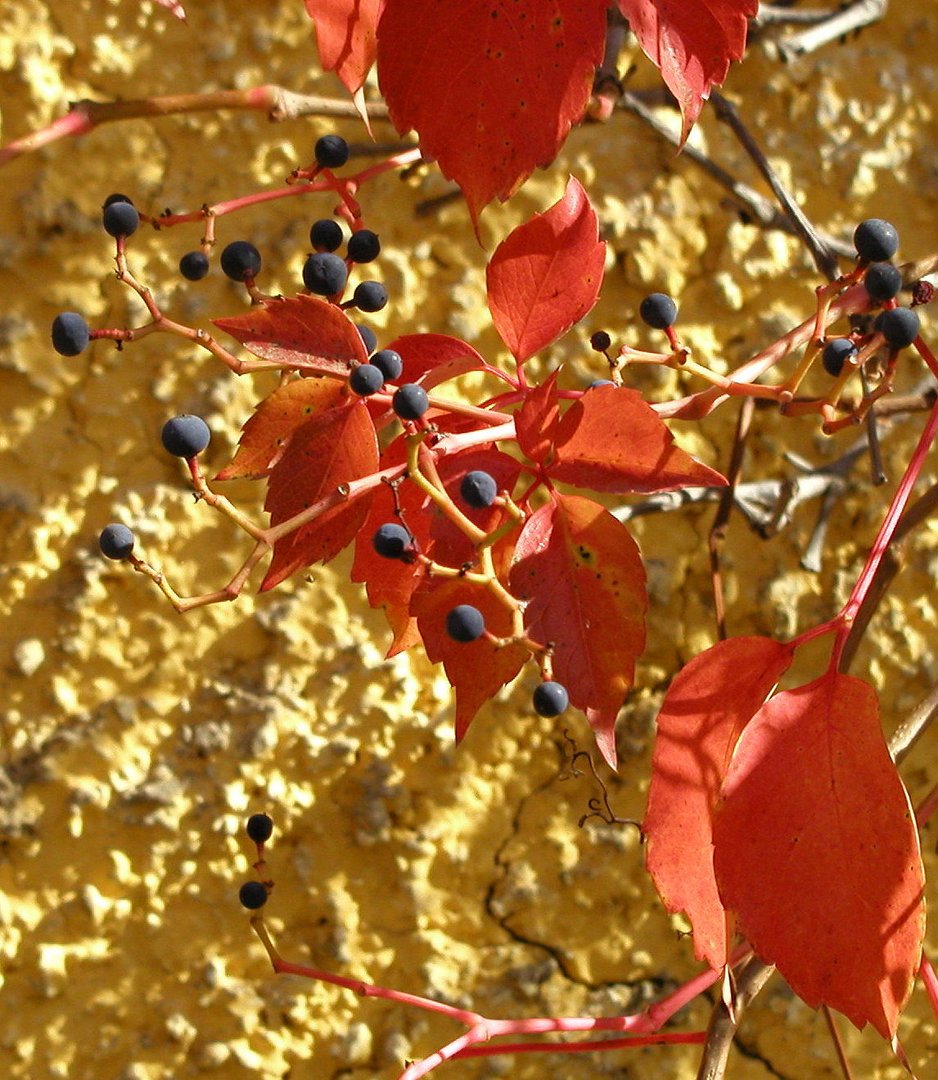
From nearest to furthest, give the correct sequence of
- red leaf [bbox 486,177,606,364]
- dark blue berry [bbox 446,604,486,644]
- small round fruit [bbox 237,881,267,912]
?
dark blue berry [bbox 446,604,486,644] < red leaf [bbox 486,177,606,364] < small round fruit [bbox 237,881,267,912]

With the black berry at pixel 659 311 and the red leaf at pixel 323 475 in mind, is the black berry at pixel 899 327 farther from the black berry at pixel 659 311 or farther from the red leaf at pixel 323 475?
the red leaf at pixel 323 475

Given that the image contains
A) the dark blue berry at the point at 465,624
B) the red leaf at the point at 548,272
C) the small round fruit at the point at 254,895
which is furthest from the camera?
the small round fruit at the point at 254,895

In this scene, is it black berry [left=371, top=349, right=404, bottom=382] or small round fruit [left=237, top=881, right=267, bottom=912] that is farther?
small round fruit [left=237, top=881, right=267, bottom=912]

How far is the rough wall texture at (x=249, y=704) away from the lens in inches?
36.8

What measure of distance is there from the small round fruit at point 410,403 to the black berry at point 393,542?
0.17 ft

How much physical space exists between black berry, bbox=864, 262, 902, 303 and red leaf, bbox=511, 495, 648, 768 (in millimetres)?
168

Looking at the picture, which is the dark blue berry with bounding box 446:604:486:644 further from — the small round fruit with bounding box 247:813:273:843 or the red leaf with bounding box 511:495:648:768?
the small round fruit with bounding box 247:813:273:843

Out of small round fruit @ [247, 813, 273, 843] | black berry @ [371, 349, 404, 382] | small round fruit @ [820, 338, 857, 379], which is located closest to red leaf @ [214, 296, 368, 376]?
black berry @ [371, 349, 404, 382]

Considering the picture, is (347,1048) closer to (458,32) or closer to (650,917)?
(650,917)

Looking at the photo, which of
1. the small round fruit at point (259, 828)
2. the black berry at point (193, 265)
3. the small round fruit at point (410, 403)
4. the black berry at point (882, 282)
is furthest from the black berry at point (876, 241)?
the small round fruit at point (259, 828)

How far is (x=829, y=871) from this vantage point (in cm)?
60

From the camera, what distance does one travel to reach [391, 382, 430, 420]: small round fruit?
20.9 inches

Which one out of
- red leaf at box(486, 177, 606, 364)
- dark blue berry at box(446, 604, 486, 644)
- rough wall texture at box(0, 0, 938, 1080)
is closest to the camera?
dark blue berry at box(446, 604, 486, 644)

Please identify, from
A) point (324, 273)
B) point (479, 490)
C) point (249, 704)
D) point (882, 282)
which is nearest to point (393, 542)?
point (479, 490)
